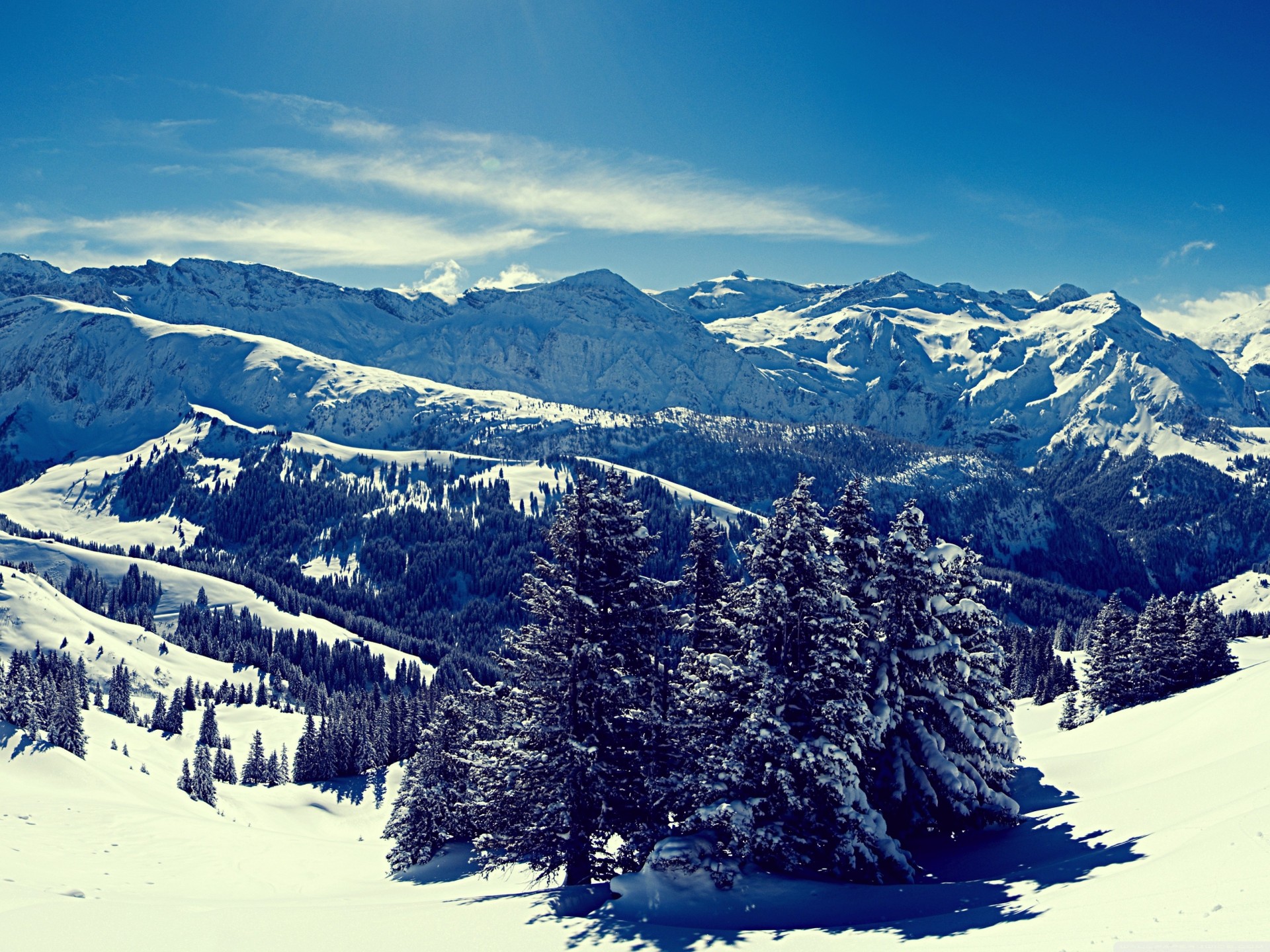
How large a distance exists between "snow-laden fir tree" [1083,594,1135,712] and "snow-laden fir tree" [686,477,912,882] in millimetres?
53966

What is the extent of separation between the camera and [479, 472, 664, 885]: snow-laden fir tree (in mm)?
25203

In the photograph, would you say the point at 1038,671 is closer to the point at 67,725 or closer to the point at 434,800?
the point at 434,800

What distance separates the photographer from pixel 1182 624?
62.8 m

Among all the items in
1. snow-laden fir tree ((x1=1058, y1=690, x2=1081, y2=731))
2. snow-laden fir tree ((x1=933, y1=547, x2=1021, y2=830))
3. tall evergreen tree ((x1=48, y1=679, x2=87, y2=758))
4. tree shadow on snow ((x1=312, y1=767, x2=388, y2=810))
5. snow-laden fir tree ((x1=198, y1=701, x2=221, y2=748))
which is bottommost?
tree shadow on snow ((x1=312, y1=767, x2=388, y2=810))

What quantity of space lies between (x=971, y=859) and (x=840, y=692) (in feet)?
28.5

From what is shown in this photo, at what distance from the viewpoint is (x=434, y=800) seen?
47.5 m

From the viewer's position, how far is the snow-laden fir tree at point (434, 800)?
47.3 meters

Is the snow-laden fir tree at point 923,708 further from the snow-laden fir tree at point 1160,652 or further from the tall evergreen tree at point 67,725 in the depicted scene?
the tall evergreen tree at point 67,725

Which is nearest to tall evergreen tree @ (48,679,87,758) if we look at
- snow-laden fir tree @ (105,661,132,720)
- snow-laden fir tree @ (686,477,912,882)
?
snow-laden fir tree @ (105,661,132,720)

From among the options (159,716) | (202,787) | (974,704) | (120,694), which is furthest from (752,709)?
(120,694)

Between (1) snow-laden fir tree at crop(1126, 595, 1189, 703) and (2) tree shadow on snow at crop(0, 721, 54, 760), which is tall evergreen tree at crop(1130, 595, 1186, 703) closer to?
(1) snow-laden fir tree at crop(1126, 595, 1189, 703)

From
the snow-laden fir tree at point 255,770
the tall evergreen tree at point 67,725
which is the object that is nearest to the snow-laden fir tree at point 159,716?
the snow-laden fir tree at point 255,770

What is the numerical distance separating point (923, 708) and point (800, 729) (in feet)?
25.2

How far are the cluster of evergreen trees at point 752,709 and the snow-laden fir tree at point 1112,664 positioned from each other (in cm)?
4528
